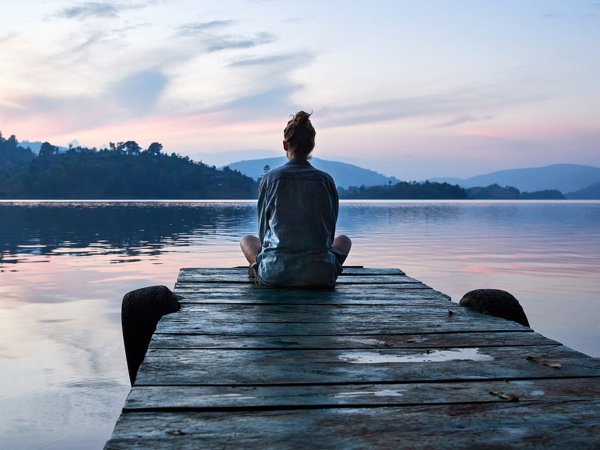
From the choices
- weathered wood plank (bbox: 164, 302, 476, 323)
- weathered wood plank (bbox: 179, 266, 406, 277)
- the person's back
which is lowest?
weathered wood plank (bbox: 164, 302, 476, 323)

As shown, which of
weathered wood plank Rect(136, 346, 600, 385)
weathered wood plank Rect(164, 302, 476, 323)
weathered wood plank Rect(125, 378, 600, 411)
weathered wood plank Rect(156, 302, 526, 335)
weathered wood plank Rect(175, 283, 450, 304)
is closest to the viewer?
weathered wood plank Rect(125, 378, 600, 411)

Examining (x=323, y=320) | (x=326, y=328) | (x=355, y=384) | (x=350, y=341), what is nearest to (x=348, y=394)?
(x=355, y=384)

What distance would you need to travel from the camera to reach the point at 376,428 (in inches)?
94.3

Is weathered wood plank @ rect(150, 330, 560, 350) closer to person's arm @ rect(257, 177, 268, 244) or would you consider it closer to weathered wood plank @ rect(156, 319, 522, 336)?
weathered wood plank @ rect(156, 319, 522, 336)

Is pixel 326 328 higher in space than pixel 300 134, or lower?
lower

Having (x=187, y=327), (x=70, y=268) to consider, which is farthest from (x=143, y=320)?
(x=70, y=268)

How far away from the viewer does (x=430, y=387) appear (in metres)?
2.95

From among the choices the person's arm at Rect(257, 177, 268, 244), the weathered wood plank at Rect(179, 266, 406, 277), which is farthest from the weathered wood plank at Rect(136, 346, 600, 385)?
the weathered wood plank at Rect(179, 266, 406, 277)

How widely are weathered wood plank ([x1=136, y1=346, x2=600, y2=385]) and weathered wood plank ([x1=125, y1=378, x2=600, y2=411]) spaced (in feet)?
0.32

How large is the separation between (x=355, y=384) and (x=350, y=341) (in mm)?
943

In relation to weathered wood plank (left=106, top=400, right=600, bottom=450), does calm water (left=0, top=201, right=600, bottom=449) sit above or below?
below

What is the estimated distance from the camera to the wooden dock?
7.64 feet

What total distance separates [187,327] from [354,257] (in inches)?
653

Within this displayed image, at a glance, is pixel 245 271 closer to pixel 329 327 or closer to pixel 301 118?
pixel 301 118
